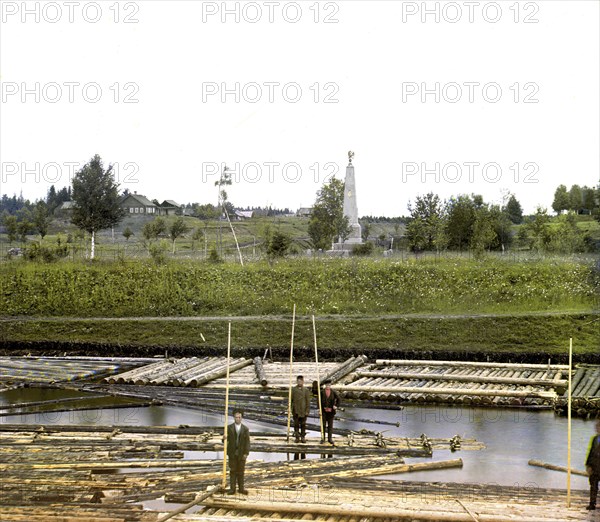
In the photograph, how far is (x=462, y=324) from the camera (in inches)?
1353

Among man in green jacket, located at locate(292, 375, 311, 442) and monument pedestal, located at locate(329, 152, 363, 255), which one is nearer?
man in green jacket, located at locate(292, 375, 311, 442)

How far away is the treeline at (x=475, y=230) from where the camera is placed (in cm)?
5088

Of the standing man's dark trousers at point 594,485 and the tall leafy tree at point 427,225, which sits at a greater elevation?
the tall leafy tree at point 427,225

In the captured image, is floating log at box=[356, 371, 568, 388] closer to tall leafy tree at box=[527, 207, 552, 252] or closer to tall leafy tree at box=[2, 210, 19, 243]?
tall leafy tree at box=[527, 207, 552, 252]

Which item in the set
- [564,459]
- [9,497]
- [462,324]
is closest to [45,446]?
[9,497]

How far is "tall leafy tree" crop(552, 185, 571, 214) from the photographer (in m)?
87.1

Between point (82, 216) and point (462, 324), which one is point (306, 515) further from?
point (82, 216)

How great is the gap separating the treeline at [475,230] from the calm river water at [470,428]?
1018 inches

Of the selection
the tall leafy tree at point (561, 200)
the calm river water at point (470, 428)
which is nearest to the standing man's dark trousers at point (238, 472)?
the calm river water at point (470, 428)

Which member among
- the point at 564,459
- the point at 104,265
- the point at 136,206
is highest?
the point at 136,206

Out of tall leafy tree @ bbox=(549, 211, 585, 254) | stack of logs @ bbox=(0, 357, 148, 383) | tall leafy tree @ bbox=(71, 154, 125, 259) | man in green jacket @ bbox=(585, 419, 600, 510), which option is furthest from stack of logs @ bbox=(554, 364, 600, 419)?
tall leafy tree @ bbox=(71, 154, 125, 259)

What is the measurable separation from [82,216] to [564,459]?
37972 millimetres

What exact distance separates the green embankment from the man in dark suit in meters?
18.2

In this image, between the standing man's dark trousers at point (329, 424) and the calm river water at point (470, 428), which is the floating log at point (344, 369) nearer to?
the calm river water at point (470, 428)
